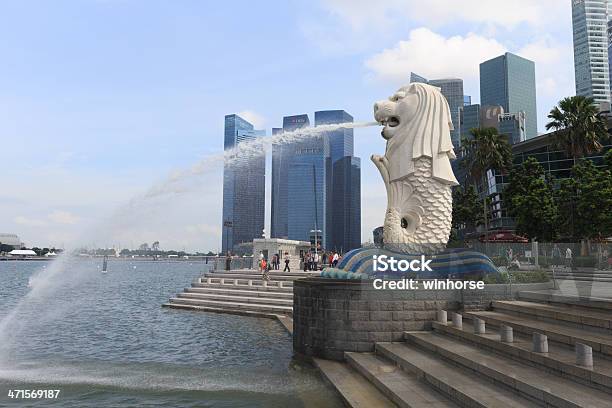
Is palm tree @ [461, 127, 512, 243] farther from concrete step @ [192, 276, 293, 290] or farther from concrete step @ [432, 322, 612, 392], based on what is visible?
concrete step @ [432, 322, 612, 392]

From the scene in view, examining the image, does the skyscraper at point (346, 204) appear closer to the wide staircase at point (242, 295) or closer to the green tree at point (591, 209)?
the green tree at point (591, 209)

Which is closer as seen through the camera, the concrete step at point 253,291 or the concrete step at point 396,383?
the concrete step at point 396,383

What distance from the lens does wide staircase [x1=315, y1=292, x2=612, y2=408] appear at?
261 inches

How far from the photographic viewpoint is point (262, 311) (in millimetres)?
21641

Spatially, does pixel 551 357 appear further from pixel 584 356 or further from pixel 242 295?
pixel 242 295

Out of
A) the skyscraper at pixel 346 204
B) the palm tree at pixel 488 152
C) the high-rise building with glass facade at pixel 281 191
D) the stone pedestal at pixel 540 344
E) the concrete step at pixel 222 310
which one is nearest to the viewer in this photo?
the stone pedestal at pixel 540 344

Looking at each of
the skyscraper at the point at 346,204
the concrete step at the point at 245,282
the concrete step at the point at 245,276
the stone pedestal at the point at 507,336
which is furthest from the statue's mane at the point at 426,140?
the skyscraper at the point at 346,204

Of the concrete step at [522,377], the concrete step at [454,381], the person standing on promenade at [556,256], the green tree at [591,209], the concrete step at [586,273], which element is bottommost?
the concrete step at [454,381]

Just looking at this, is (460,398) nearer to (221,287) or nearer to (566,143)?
(221,287)

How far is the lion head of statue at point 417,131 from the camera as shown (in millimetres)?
15469

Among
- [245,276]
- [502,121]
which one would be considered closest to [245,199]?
[245,276]

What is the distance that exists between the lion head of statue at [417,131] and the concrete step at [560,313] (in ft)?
16.9

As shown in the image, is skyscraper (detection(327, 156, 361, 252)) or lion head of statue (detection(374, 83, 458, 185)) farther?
skyscraper (detection(327, 156, 361, 252))

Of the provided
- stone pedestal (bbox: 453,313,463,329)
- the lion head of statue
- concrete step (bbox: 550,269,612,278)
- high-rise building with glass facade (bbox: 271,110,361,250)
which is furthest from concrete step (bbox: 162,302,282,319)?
high-rise building with glass facade (bbox: 271,110,361,250)
